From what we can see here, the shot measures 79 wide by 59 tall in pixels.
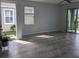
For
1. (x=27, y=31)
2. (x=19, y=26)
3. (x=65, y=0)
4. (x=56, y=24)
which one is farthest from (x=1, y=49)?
(x=56, y=24)

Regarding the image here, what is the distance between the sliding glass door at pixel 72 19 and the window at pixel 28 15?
3260 millimetres

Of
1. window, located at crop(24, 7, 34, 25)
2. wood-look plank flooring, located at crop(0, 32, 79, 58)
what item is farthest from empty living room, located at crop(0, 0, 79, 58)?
wood-look plank flooring, located at crop(0, 32, 79, 58)

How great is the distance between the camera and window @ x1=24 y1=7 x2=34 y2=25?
937 cm

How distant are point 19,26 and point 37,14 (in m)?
3.01

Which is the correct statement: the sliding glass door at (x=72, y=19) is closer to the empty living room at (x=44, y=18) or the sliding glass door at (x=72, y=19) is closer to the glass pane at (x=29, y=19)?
the empty living room at (x=44, y=18)

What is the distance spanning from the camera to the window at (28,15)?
937 centimetres

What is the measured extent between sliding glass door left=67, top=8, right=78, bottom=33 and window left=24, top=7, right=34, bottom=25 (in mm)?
3260

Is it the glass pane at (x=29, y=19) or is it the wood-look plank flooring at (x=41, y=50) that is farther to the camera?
the glass pane at (x=29, y=19)

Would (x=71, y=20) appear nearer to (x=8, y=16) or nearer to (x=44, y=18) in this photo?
(x=44, y=18)

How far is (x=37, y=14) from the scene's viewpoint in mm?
9883

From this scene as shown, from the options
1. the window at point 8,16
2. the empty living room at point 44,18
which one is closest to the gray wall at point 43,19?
the empty living room at point 44,18

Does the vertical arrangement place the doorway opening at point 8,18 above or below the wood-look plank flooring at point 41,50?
above

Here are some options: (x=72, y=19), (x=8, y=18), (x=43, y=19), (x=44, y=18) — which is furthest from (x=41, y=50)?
(x=8, y=18)

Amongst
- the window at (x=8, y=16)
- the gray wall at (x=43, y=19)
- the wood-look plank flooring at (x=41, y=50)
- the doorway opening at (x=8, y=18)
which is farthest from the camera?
the window at (x=8, y=16)
